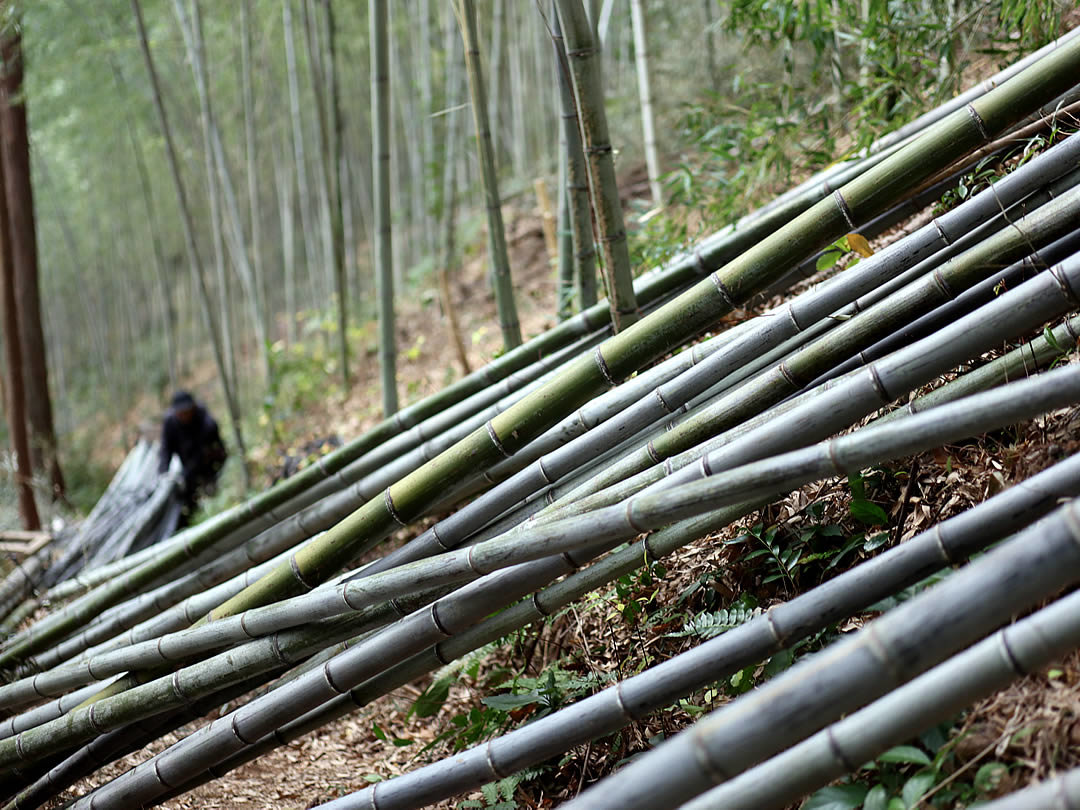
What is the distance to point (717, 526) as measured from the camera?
1556 millimetres

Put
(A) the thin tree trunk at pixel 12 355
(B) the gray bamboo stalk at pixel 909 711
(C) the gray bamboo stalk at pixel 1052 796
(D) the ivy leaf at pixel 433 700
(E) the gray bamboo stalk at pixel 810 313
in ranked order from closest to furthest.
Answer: (C) the gray bamboo stalk at pixel 1052 796 → (B) the gray bamboo stalk at pixel 909 711 → (E) the gray bamboo stalk at pixel 810 313 → (D) the ivy leaf at pixel 433 700 → (A) the thin tree trunk at pixel 12 355

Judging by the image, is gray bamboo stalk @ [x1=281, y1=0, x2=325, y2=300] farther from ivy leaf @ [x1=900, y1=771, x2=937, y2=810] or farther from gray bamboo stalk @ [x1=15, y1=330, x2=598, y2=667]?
ivy leaf @ [x1=900, y1=771, x2=937, y2=810]

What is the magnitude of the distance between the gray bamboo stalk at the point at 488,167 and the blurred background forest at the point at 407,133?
0.42 feet

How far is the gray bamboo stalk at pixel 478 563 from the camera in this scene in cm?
107

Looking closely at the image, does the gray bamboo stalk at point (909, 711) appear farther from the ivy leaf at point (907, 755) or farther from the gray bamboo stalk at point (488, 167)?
the gray bamboo stalk at point (488, 167)

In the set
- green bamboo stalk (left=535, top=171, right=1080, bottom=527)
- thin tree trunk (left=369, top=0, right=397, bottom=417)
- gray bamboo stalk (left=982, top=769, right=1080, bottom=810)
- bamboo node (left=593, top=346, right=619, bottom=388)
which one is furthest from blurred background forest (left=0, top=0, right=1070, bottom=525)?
gray bamboo stalk (left=982, top=769, right=1080, bottom=810)

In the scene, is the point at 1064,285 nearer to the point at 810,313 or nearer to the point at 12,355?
the point at 810,313

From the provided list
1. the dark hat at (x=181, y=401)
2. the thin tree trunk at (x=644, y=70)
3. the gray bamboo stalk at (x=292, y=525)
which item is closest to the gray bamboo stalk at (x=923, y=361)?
the gray bamboo stalk at (x=292, y=525)

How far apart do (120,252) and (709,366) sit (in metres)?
12.8

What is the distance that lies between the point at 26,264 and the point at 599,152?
5.86 metres

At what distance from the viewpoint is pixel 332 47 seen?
499 cm

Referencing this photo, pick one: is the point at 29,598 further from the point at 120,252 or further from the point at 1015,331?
the point at 120,252

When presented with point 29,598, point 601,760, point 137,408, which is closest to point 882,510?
point 601,760

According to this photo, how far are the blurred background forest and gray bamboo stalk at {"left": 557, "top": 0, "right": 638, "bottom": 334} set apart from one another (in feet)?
1.96
